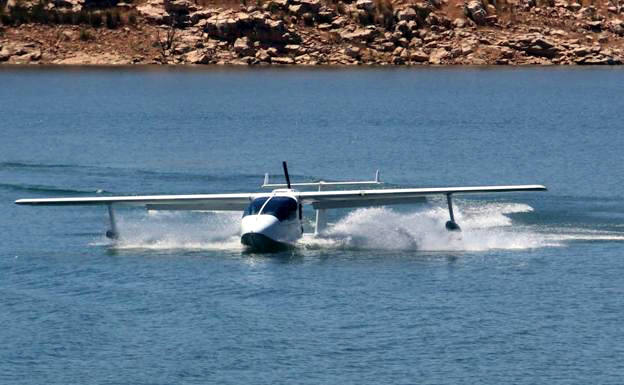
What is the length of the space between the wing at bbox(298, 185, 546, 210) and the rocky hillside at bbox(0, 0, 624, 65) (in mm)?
98366

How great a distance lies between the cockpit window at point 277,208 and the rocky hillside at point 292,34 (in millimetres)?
100179

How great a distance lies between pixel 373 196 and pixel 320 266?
5028 mm

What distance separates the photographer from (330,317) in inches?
1834

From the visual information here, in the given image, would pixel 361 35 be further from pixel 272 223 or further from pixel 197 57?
pixel 272 223

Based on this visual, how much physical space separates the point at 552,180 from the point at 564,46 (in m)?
88.2

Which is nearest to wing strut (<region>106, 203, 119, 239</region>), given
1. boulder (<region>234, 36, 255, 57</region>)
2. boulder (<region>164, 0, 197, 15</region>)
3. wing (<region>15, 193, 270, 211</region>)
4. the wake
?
the wake

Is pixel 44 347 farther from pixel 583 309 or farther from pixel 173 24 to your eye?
pixel 173 24

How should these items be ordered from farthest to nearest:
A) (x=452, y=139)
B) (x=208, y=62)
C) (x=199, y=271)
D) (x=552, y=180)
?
(x=208, y=62)
(x=452, y=139)
(x=552, y=180)
(x=199, y=271)

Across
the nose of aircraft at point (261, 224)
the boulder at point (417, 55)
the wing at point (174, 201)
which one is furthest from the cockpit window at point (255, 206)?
the boulder at point (417, 55)

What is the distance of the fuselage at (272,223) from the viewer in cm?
5581

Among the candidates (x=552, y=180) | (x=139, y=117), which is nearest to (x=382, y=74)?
(x=139, y=117)

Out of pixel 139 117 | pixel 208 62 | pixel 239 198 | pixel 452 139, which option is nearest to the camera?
pixel 239 198

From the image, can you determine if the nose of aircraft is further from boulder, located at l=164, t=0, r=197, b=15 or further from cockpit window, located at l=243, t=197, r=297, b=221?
boulder, located at l=164, t=0, r=197, b=15

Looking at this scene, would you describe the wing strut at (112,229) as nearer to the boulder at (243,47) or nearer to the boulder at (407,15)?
the boulder at (243,47)
